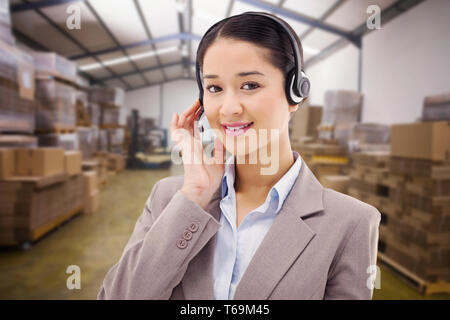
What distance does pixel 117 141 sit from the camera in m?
8.20

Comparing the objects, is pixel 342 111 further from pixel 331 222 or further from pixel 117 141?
pixel 117 141

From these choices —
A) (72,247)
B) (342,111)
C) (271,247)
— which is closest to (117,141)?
(72,247)

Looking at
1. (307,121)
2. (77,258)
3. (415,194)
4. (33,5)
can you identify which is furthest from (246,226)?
(307,121)

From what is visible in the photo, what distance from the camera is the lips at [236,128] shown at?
28.0 inches

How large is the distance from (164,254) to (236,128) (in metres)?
0.35

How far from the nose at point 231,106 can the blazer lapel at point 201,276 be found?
326 millimetres

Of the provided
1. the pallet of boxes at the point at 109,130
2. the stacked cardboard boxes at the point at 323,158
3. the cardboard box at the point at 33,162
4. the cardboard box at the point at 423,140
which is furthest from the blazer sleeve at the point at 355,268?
the pallet of boxes at the point at 109,130

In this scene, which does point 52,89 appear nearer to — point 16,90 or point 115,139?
point 16,90

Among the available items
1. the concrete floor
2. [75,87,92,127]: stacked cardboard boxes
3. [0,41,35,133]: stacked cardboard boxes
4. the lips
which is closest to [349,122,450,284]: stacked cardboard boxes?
the concrete floor

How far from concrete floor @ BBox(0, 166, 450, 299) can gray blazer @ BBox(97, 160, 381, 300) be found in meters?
0.55

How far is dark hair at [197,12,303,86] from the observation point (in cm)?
70

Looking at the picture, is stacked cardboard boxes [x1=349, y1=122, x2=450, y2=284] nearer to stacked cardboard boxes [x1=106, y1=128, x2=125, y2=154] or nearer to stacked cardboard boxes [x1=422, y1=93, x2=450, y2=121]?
stacked cardboard boxes [x1=422, y1=93, x2=450, y2=121]

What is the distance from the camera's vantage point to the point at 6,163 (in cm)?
310
